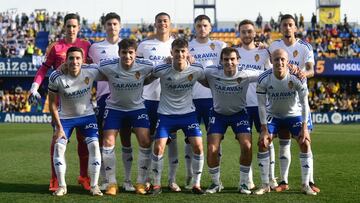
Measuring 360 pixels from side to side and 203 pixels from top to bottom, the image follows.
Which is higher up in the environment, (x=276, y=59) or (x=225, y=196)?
(x=276, y=59)

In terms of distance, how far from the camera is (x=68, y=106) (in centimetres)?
838

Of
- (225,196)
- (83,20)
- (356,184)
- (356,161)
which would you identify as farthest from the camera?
(83,20)

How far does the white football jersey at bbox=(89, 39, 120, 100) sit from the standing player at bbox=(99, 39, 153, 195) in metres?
0.54

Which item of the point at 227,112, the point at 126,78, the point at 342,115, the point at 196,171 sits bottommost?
the point at 342,115

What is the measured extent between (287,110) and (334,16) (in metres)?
39.8

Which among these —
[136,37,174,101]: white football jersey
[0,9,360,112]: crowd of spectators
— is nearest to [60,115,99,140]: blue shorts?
[136,37,174,101]: white football jersey

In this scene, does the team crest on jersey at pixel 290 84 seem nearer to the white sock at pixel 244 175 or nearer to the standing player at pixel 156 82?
the white sock at pixel 244 175

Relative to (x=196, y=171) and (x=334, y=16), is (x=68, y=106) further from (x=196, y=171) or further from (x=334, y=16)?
(x=334, y=16)

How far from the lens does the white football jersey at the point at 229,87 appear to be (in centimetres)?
845

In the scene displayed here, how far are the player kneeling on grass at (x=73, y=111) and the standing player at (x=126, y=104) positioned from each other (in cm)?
19

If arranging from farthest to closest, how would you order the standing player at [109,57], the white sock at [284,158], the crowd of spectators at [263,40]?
the crowd of spectators at [263,40] < the standing player at [109,57] < the white sock at [284,158]

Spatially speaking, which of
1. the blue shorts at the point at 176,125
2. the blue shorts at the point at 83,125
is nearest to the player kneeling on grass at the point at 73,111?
the blue shorts at the point at 83,125

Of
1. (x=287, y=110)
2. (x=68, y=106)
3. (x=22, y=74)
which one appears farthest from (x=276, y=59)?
(x=22, y=74)

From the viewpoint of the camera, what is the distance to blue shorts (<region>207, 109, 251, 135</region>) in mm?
8461
